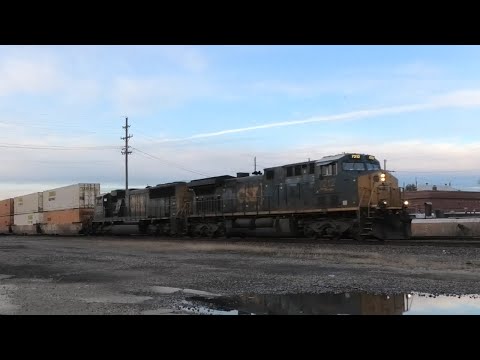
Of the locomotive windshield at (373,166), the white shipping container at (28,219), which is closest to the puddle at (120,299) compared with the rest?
the locomotive windshield at (373,166)

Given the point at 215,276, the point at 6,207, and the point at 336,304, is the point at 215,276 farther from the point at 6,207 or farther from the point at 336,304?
the point at 6,207

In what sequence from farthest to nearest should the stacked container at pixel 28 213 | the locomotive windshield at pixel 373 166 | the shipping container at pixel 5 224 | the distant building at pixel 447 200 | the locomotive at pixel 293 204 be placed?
the distant building at pixel 447 200
the shipping container at pixel 5 224
the stacked container at pixel 28 213
the locomotive windshield at pixel 373 166
the locomotive at pixel 293 204

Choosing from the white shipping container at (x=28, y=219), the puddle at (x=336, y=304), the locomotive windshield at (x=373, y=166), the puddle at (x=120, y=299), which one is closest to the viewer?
the puddle at (x=336, y=304)

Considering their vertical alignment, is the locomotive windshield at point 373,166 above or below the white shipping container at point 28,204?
above

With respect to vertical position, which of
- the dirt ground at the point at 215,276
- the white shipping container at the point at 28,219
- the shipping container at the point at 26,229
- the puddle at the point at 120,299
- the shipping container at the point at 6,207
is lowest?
the shipping container at the point at 26,229

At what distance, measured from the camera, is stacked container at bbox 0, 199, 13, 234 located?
53844mm

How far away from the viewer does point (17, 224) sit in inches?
2028

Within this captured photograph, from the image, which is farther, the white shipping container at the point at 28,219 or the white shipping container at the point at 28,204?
the white shipping container at the point at 28,204

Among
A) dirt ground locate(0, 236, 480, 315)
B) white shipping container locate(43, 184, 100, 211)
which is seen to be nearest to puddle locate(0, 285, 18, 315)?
dirt ground locate(0, 236, 480, 315)

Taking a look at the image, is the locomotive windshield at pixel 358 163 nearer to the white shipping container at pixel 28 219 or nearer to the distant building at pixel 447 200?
the white shipping container at pixel 28 219

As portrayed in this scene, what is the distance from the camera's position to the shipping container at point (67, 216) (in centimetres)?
4147

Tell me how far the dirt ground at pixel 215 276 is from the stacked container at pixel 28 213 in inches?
1284
